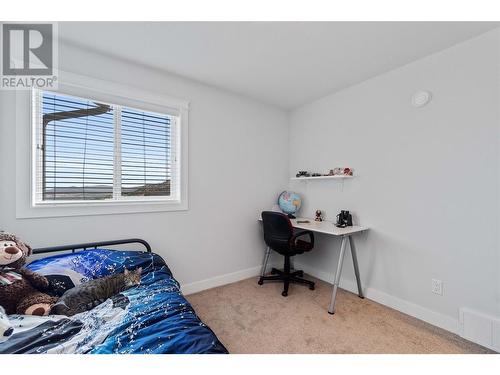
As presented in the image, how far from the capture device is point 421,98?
2031 mm

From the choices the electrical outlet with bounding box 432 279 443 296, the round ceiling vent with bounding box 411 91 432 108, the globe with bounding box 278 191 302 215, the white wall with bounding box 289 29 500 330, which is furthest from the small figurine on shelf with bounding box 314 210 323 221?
the round ceiling vent with bounding box 411 91 432 108

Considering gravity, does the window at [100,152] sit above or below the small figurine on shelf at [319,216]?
above

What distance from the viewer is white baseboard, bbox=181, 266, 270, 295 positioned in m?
2.47

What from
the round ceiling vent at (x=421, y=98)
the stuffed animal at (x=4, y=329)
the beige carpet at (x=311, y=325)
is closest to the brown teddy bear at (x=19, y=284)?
the stuffed animal at (x=4, y=329)

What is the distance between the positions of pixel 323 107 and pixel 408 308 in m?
2.40

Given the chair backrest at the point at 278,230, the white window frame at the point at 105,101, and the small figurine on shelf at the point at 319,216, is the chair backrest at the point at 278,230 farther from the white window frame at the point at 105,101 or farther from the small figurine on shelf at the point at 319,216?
the white window frame at the point at 105,101

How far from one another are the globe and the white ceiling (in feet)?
4.79

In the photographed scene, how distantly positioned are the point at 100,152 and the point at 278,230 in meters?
1.94

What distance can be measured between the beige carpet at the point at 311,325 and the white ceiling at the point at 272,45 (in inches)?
93.1

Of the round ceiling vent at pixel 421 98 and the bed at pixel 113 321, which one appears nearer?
the bed at pixel 113 321

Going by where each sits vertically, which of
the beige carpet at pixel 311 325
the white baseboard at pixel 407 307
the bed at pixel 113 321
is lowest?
the beige carpet at pixel 311 325

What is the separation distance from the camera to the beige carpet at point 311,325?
166cm
